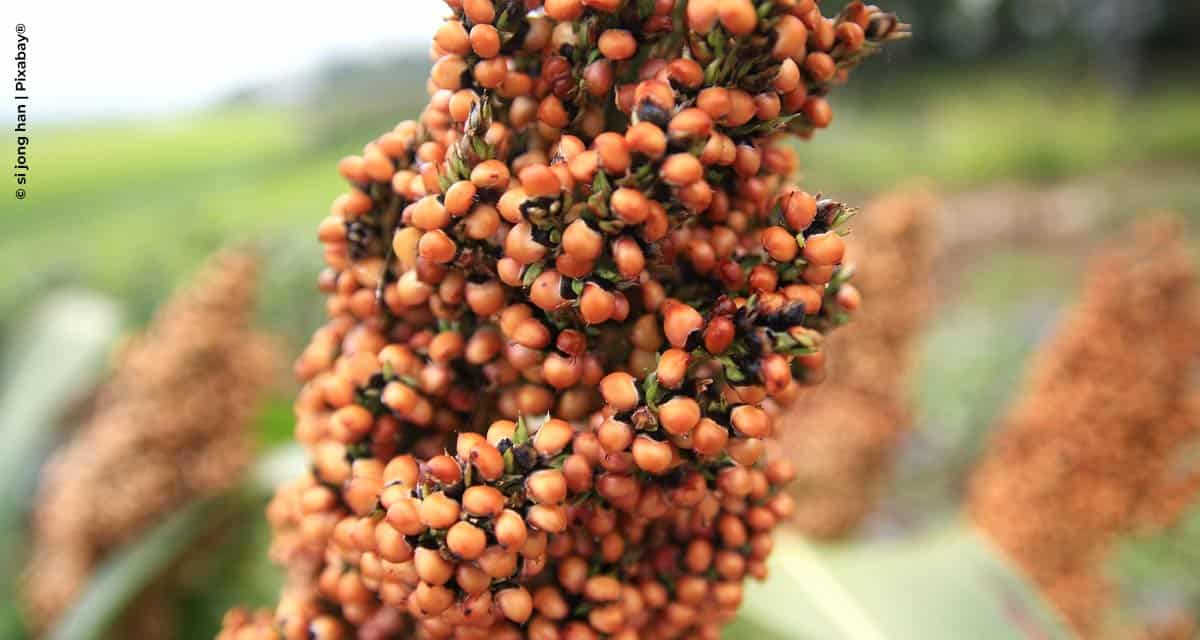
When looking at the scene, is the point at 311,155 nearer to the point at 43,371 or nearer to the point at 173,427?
the point at 43,371

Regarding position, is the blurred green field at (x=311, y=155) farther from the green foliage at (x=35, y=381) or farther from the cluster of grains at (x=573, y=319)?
the cluster of grains at (x=573, y=319)

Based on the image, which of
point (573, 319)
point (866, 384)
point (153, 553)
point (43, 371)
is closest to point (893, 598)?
point (866, 384)

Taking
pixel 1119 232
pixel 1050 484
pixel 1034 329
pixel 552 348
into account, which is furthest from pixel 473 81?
pixel 1119 232

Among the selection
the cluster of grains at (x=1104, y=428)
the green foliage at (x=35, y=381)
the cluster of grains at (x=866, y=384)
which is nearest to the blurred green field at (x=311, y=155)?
the green foliage at (x=35, y=381)

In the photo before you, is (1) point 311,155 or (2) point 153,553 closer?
(2) point 153,553

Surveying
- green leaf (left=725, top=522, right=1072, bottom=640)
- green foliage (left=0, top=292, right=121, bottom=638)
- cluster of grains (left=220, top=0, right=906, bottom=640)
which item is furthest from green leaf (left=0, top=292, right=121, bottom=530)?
green leaf (left=725, top=522, right=1072, bottom=640)

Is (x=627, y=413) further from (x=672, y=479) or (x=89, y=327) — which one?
(x=89, y=327)
